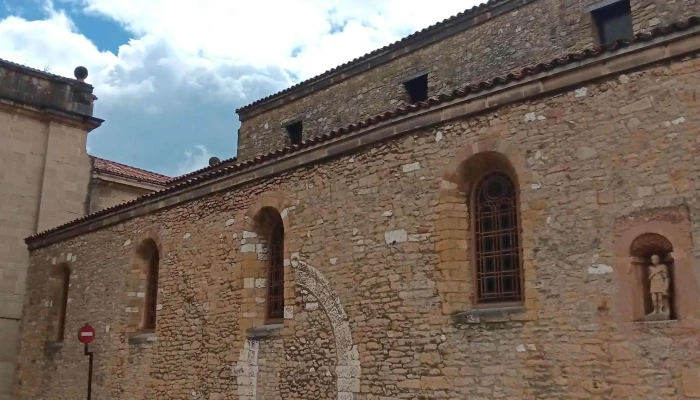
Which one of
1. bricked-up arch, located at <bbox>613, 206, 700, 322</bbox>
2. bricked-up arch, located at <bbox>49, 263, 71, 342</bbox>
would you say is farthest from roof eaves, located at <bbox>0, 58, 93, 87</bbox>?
bricked-up arch, located at <bbox>613, 206, 700, 322</bbox>

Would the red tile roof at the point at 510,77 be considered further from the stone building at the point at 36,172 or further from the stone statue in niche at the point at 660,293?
the stone building at the point at 36,172

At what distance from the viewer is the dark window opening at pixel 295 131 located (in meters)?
15.7

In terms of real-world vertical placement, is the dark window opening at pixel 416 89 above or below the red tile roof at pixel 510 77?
above

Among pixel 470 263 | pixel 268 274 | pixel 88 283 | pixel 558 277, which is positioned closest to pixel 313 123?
pixel 268 274

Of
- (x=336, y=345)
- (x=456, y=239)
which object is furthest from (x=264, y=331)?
(x=456, y=239)

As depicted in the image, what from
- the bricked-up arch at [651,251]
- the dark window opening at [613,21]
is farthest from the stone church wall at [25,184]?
the bricked-up arch at [651,251]

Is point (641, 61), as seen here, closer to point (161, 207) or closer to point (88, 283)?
point (161, 207)

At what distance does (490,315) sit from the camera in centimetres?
796

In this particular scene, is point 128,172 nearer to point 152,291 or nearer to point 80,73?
point 80,73

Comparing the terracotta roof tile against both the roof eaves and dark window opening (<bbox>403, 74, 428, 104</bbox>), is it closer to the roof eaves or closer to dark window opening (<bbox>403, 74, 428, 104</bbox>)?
dark window opening (<bbox>403, 74, 428, 104</bbox>)

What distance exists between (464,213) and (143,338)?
24.3 feet

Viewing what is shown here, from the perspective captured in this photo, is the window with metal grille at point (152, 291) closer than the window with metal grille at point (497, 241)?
No

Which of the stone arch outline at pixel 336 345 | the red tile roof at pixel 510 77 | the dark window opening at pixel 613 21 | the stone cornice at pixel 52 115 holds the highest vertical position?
the stone cornice at pixel 52 115

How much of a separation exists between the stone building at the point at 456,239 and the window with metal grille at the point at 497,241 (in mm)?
25
